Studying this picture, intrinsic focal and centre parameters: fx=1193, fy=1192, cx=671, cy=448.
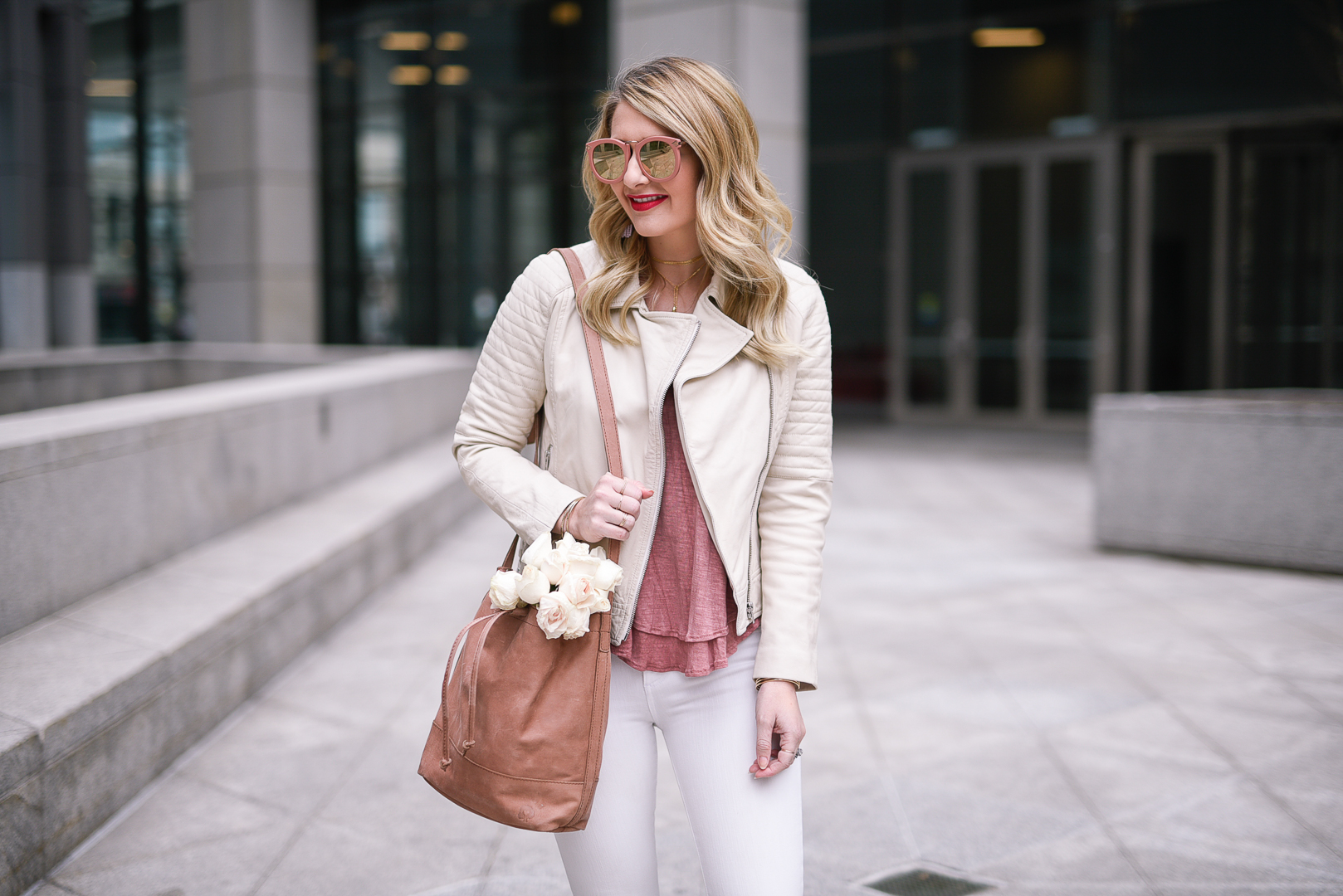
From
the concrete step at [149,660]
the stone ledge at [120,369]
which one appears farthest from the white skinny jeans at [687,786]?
the stone ledge at [120,369]

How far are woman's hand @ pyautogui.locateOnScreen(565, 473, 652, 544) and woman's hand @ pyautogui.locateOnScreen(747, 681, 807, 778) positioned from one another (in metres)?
0.38

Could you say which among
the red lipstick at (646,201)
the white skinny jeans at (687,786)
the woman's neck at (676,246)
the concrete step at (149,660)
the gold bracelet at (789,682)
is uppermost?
the red lipstick at (646,201)

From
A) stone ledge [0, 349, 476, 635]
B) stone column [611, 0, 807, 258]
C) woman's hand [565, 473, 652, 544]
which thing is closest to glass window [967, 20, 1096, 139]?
stone column [611, 0, 807, 258]

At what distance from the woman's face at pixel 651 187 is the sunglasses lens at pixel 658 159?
12 mm

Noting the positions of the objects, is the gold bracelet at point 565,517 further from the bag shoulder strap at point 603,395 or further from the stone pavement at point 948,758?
the stone pavement at point 948,758

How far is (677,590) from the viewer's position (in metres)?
2.04

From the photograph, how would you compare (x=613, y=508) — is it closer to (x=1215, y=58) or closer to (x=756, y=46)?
(x=756, y=46)

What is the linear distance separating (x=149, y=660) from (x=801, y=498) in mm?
2610

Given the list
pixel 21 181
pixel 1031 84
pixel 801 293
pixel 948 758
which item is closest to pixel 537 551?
pixel 801 293

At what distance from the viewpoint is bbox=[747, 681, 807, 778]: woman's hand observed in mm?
2002

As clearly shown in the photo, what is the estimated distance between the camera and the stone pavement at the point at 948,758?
3.45 m

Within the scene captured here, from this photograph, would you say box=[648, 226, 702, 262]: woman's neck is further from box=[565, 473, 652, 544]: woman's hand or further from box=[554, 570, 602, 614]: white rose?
box=[554, 570, 602, 614]: white rose

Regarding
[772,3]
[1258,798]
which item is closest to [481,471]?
[1258,798]

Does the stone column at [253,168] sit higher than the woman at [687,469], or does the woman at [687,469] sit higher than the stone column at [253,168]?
the stone column at [253,168]
